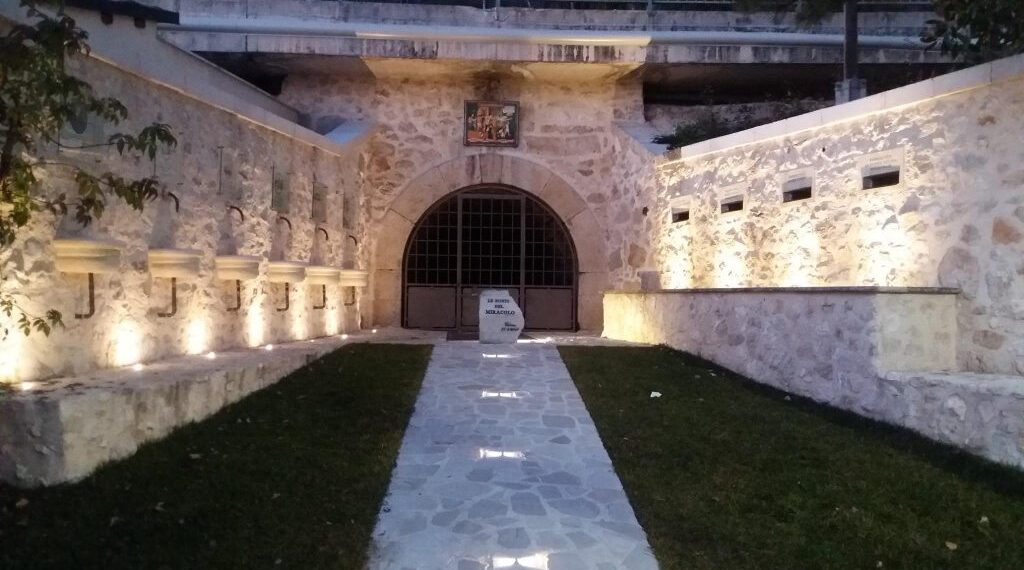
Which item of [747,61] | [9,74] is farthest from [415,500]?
[747,61]

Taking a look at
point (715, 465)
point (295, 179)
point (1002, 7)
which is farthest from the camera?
point (295, 179)

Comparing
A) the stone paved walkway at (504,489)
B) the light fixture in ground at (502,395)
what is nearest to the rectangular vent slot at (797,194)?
the stone paved walkway at (504,489)

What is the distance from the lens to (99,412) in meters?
3.94

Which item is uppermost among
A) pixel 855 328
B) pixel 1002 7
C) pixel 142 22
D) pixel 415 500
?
pixel 142 22

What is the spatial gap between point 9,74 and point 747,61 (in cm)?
913

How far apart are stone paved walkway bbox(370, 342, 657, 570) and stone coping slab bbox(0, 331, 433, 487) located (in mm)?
1527

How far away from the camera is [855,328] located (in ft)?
18.2

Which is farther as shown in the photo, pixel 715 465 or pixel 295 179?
pixel 295 179

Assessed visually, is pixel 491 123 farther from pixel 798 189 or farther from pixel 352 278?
pixel 798 189

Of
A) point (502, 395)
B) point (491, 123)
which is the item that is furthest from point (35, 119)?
point (491, 123)

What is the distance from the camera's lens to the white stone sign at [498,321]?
8844 mm

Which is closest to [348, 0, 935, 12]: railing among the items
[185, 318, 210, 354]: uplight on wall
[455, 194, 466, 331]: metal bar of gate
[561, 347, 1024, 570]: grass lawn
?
[455, 194, 466, 331]: metal bar of gate

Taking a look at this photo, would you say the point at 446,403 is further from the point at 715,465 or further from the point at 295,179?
the point at 295,179

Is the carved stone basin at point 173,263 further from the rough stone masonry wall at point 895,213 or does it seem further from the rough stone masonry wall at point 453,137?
the rough stone masonry wall at point 895,213
